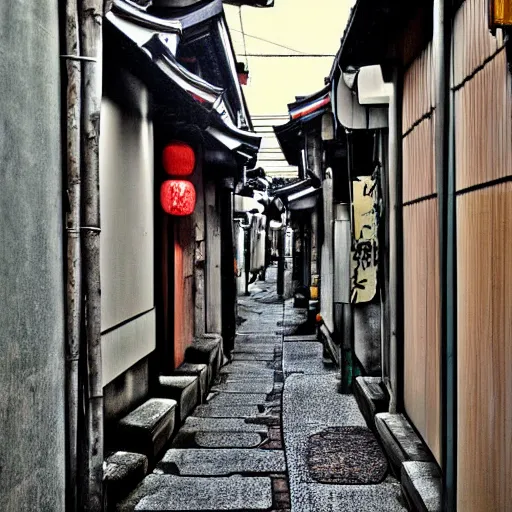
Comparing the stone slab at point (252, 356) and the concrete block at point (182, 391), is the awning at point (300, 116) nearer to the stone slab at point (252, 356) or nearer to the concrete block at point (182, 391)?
the stone slab at point (252, 356)

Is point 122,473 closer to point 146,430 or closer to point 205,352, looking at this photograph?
point 146,430

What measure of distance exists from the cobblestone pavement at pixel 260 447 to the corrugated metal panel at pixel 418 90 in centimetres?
494

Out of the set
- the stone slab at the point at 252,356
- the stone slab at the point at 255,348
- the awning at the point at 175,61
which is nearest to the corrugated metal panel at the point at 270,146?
the stone slab at the point at 255,348

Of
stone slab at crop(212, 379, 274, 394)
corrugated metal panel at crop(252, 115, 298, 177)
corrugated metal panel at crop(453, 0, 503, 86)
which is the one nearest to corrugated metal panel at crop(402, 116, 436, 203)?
corrugated metal panel at crop(453, 0, 503, 86)

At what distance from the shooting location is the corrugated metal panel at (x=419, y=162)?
814 cm

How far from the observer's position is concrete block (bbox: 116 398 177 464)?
9430 mm

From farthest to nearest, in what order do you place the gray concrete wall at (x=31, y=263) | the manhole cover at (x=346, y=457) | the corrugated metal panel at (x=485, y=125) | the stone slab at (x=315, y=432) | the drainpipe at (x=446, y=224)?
the manhole cover at (x=346, y=457) < the stone slab at (x=315, y=432) < the drainpipe at (x=446, y=224) < the corrugated metal panel at (x=485, y=125) < the gray concrete wall at (x=31, y=263)

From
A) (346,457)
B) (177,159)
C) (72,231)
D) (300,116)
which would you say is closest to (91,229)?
Answer: (72,231)

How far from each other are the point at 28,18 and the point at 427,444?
6549mm

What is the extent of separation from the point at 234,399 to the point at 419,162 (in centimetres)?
809

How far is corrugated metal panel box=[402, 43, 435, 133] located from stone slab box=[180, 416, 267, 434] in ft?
19.4

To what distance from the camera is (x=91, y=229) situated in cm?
659

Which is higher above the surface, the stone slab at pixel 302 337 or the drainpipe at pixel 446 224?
the drainpipe at pixel 446 224

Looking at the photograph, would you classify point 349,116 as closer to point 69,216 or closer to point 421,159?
point 421,159
